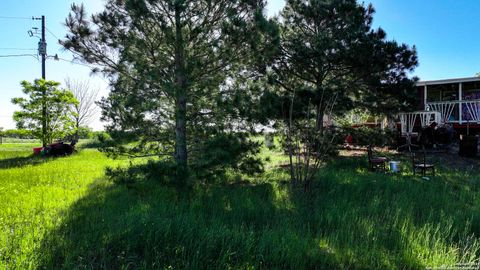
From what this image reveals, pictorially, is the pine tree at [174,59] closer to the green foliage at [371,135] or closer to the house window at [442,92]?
the green foliage at [371,135]

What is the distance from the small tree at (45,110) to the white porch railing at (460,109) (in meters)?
16.9

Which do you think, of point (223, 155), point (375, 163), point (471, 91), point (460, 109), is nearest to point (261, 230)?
point (223, 155)

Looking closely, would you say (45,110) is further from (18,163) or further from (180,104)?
(180,104)

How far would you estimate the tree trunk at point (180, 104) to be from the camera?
4.27 m

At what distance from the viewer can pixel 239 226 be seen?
3256mm

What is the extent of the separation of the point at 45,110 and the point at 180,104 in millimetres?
10932

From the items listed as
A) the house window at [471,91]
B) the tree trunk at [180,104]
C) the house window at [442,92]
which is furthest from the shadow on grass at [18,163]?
the house window at [471,91]

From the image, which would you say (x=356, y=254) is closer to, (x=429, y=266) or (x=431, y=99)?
(x=429, y=266)

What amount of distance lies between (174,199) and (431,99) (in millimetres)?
16161

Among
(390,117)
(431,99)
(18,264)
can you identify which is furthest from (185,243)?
(431,99)

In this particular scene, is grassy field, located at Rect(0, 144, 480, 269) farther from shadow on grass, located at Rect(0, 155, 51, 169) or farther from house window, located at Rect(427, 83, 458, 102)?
house window, located at Rect(427, 83, 458, 102)

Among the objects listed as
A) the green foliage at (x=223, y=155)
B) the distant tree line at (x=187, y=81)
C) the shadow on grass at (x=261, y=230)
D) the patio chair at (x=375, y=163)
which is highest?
the distant tree line at (x=187, y=81)

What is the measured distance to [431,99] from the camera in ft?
50.3

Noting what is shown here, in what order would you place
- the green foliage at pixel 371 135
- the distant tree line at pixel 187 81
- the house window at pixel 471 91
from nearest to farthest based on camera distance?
the distant tree line at pixel 187 81 → the green foliage at pixel 371 135 → the house window at pixel 471 91
